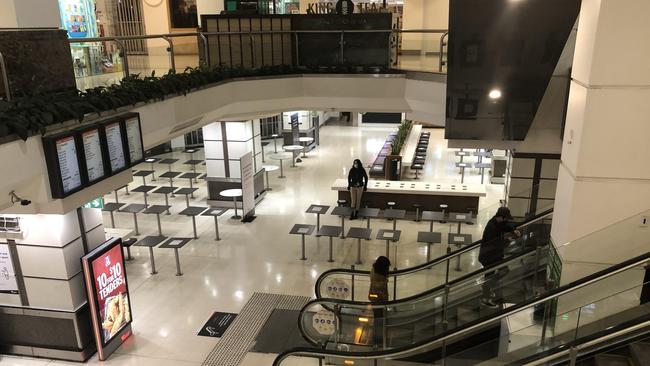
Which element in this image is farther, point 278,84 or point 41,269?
point 278,84

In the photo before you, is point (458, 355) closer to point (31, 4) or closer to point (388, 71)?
point (31, 4)

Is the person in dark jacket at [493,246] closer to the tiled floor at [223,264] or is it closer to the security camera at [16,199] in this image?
the tiled floor at [223,264]

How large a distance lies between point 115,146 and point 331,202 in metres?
8.20

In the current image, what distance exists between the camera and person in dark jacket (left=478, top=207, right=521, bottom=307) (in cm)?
613

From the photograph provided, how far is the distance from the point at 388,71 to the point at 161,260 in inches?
249

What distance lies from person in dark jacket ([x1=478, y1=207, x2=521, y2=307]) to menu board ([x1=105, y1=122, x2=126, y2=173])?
488 cm

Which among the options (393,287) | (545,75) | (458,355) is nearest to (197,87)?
(393,287)

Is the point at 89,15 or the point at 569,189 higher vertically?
the point at 89,15

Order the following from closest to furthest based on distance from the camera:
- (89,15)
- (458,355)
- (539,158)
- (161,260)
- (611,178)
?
(611,178), (458,355), (539,158), (161,260), (89,15)

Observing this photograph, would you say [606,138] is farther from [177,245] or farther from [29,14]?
[177,245]

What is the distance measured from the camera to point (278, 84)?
11.0 metres

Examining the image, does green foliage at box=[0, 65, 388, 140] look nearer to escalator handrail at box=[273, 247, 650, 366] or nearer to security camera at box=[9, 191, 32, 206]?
security camera at box=[9, 191, 32, 206]

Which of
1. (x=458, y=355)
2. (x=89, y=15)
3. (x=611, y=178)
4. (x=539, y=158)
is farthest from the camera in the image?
(x=89, y=15)

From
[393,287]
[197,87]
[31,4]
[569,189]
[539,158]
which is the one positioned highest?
[31,4]
